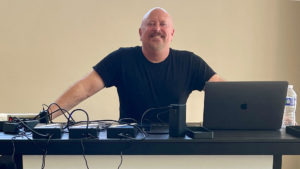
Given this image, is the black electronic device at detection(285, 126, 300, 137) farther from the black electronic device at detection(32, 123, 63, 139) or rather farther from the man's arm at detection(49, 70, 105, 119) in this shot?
the man's arm at detection(49, 70, 105, 119)

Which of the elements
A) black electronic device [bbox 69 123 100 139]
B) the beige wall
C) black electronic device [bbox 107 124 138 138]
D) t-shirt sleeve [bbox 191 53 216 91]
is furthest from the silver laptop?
the beige wall

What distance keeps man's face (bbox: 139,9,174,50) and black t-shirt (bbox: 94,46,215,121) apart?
0.12m

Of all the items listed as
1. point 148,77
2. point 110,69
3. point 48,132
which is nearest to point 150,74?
point 148,77

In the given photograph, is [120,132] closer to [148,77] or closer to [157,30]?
[148,77]

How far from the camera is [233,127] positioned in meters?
1.18

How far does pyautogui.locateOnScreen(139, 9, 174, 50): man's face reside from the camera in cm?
184

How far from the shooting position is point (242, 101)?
3.76 ft

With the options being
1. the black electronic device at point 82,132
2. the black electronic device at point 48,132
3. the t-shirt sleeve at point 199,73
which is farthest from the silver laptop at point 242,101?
the t-shirt sleeve at point 199,73

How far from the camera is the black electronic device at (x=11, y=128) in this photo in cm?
113

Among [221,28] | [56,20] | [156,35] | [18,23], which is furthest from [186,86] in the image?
[18,23]

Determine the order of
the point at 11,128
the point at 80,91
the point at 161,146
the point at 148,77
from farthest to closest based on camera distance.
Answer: the point at 148,77
the point at 80,91
the point at 11,128
the point at 161,146

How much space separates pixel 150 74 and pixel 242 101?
835mm

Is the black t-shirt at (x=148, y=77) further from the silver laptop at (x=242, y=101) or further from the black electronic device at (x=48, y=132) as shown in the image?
the black electronic device at (x=48, y=132)

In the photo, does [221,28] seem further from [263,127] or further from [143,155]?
[143,155]
